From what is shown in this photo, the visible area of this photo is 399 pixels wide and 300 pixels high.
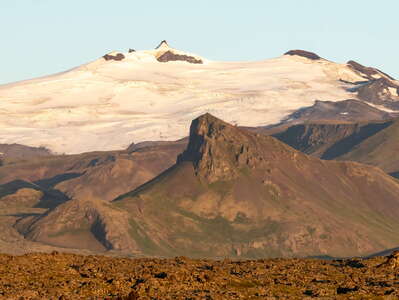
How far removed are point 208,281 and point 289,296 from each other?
848 cm

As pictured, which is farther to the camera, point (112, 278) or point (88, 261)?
point (88, 261)

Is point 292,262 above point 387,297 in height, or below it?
below

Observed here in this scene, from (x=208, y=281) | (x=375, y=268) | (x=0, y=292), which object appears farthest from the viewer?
(x=375, y=268)

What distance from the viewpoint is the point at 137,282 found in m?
77.7

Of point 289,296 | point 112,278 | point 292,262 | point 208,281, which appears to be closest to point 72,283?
point 112,278

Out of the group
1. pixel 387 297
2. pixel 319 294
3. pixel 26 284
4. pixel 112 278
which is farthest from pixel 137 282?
pixel 387 297

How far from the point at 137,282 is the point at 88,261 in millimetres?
15132

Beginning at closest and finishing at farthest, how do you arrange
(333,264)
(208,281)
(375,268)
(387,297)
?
(387,297), (208,281), (375,268), (333,264)

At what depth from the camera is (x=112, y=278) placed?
257ft

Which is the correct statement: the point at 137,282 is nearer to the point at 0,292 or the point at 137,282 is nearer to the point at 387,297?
the point at 0,292

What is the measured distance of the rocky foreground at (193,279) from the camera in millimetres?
72188

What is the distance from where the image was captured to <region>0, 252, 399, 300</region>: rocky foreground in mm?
72188

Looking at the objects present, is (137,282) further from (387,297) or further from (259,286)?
(387,297)

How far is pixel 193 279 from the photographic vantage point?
7875cm
